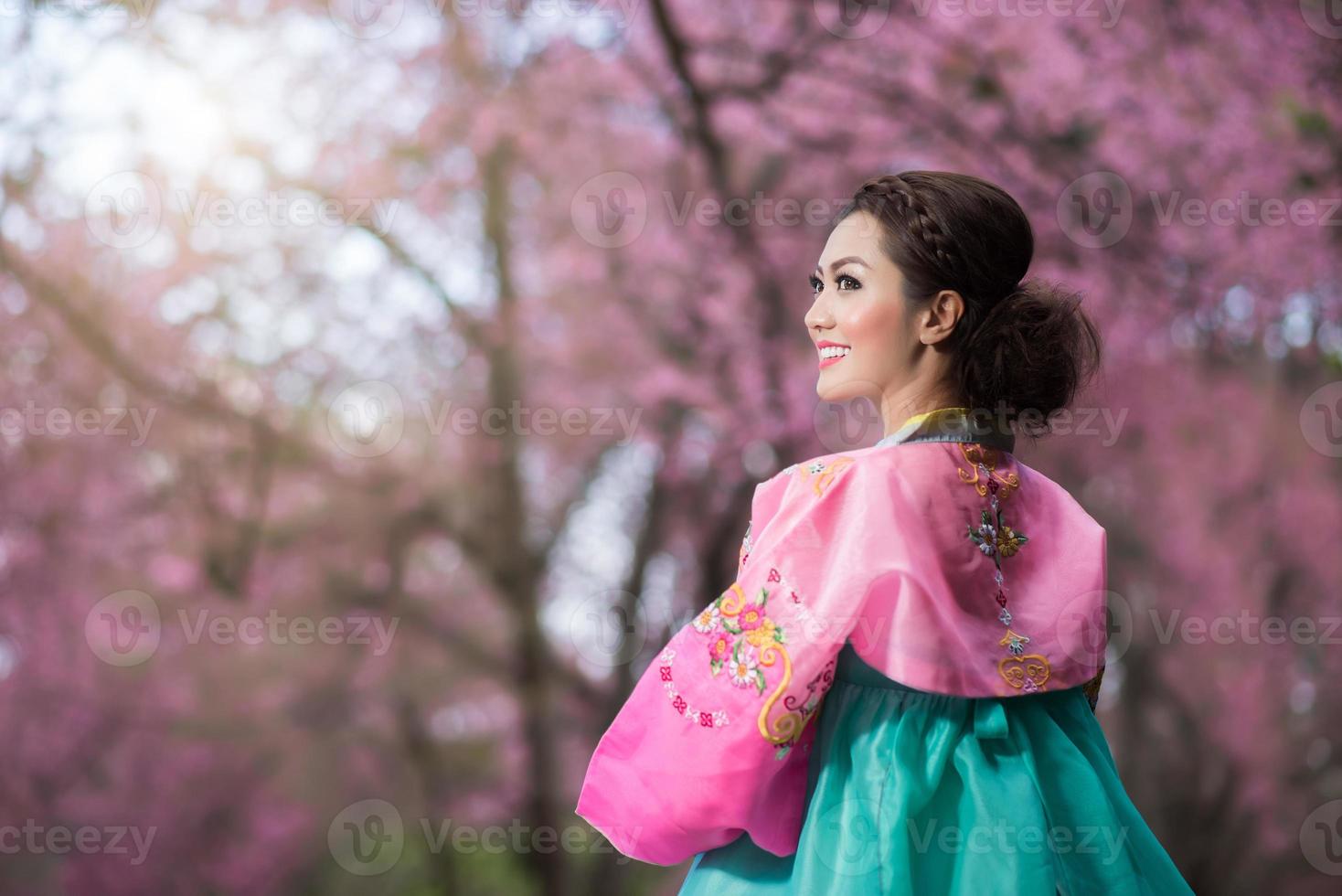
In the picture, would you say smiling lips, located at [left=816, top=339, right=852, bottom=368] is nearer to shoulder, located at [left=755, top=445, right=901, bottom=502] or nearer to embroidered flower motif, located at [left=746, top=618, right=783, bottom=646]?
shoulder, located at [left=755, top=445, right=901, bottom=502]

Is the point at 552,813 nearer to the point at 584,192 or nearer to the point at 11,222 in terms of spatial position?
the point at 584,192

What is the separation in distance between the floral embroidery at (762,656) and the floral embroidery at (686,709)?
0.03 m

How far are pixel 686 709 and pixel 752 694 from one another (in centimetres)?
7

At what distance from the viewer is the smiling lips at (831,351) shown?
112 cm

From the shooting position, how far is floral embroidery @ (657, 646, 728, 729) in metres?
0.97

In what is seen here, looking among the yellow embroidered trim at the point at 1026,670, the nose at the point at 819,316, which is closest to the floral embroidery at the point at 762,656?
the yellow embroidered trim at the point at 1026,670

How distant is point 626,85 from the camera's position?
3.22m

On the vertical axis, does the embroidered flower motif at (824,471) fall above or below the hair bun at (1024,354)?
below

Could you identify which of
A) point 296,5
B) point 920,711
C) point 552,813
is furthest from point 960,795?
point 296,5

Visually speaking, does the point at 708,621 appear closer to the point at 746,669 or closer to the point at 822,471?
the point at 746,669

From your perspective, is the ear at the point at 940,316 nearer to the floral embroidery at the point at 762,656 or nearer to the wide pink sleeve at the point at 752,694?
the wide pink sleeve at the point at 752,694

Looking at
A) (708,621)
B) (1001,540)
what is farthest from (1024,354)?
(708,621)

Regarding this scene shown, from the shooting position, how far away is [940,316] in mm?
1103

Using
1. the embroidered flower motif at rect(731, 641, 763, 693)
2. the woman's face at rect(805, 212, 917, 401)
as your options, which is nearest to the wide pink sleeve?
the embroidered flower motif at rect(731, 641, 763, 693)
